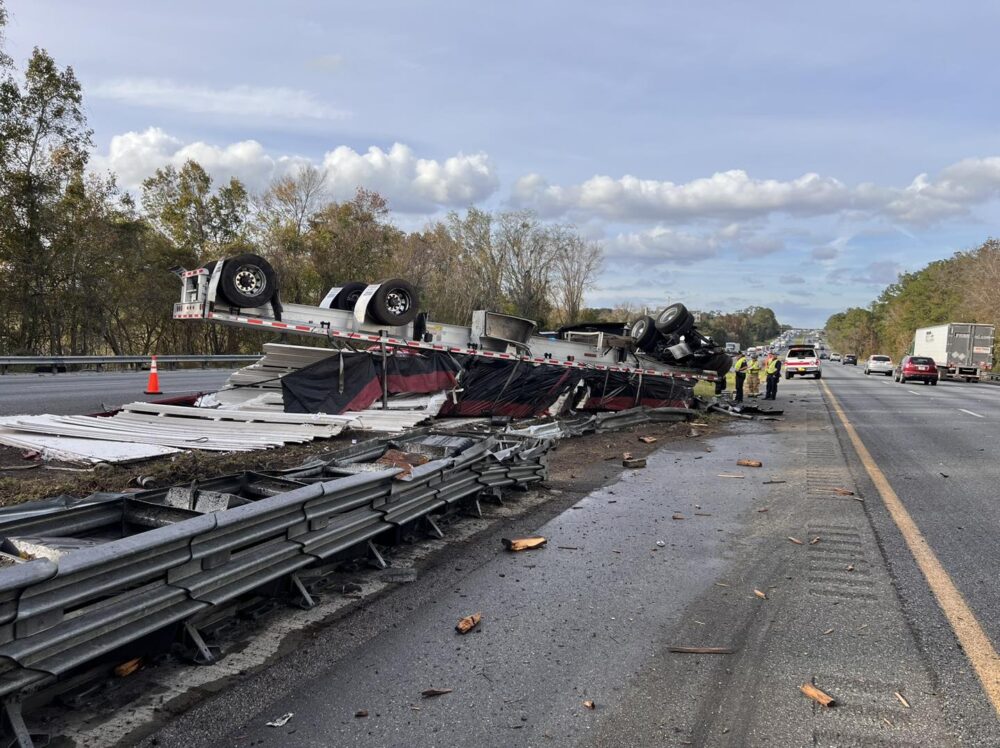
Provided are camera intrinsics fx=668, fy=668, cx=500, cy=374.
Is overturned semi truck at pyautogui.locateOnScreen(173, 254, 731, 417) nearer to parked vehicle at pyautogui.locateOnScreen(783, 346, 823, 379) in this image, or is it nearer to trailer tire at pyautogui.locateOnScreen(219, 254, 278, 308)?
→ trailer tire at pyautogui.locateOnScreen(219, 254, 278, 308)

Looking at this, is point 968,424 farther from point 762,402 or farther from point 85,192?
point 85,192

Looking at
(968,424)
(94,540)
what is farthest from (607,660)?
(968,424)

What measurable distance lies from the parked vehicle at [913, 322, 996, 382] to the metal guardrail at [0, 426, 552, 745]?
4339cm

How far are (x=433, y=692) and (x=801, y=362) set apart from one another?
38.0 metres

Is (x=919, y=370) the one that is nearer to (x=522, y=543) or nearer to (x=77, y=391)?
(x=522, y=543)

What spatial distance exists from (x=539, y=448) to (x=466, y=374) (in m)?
5.09

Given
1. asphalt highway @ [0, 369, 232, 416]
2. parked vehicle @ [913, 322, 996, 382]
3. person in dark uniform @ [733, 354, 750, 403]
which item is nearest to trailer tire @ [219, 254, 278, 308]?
asphalt highway @ [0, 369, 232, 416]

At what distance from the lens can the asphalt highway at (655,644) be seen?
277cm

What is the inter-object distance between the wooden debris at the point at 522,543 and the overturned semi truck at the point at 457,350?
6555 millimetres

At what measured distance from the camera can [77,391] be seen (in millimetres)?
15430

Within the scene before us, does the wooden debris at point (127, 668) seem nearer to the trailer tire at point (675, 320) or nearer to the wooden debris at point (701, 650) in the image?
the wooden debris at point (701, 650)

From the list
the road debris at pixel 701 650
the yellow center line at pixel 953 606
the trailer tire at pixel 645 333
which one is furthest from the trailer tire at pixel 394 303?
the road debris at pixel 701 650

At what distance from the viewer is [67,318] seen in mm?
26500

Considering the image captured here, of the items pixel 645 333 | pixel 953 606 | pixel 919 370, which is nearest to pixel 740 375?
pixel 645 333
